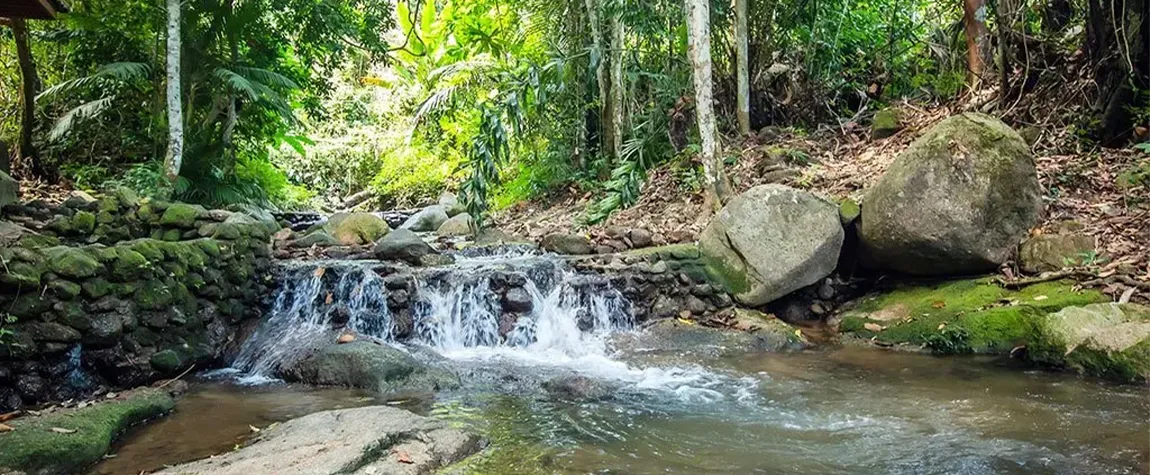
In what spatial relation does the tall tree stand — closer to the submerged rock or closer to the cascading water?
the cascading water

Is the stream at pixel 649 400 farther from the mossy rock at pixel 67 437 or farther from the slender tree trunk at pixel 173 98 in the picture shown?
the slender tree trunk at pixel 173 98

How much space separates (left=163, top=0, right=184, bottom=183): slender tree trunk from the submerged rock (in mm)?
6093

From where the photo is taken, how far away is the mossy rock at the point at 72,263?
465 centimetres

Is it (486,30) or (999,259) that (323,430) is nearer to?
(999,259)

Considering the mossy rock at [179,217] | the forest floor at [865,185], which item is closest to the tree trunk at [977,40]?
the forest floor at [865,185]

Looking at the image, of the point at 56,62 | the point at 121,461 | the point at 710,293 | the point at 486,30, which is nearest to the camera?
the point at 121,461

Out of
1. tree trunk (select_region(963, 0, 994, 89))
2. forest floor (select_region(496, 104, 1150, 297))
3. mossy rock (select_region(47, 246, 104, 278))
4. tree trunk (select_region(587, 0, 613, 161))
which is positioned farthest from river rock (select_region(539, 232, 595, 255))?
tree trunk (select_region(963, 0, 994, 89))

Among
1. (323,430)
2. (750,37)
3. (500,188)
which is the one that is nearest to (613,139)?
(750,37)

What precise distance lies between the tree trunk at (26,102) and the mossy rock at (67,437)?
22.8 feet

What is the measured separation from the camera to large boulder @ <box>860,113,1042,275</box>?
610cm

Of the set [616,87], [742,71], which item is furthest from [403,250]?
[742,71]

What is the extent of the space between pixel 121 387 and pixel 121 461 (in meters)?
1.66

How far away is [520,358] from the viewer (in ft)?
19.9

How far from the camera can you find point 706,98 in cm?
780
